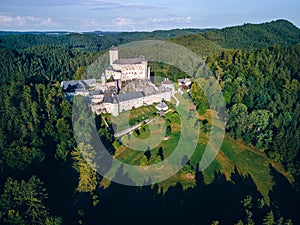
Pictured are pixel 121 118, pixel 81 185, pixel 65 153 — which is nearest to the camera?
pixel 81 185

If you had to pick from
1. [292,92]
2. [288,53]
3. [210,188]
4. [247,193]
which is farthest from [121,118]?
[288,53]

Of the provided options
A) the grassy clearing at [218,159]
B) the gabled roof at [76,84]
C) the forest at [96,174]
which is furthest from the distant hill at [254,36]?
the grassy clearing at [218,159]

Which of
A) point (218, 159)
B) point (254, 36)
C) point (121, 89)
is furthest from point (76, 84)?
point (254, 36)

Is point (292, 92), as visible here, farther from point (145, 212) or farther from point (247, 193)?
point (145, 212)

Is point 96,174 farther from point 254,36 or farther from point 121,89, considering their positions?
point 254,36

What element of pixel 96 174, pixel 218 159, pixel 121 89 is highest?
pixel 121 89

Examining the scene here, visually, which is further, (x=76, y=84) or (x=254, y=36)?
(x=254, y=36)
